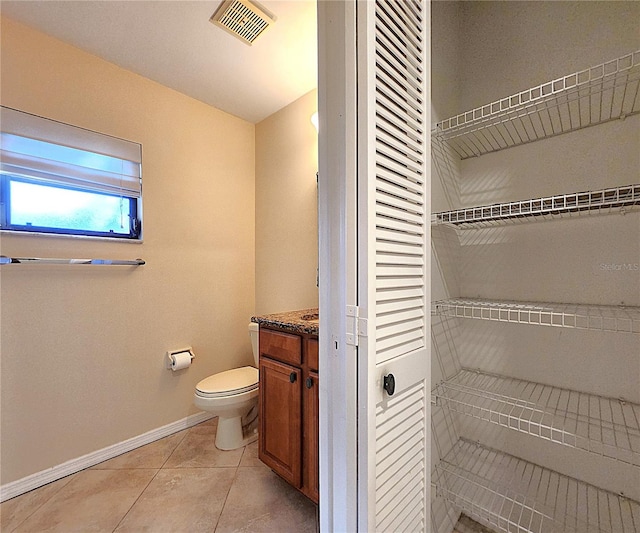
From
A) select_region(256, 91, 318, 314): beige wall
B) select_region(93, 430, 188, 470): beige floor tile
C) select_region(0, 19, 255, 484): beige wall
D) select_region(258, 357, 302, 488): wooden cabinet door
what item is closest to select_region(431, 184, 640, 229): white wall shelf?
select_region(258, 357, 302, 488): wooden cabinet door

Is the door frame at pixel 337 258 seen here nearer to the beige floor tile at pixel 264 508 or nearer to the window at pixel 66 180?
the beige floor tile at pixel 264 508

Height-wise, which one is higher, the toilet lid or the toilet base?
the toilet lid

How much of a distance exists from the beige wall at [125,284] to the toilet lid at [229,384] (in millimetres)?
372

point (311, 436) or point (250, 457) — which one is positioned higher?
point (311, 436)

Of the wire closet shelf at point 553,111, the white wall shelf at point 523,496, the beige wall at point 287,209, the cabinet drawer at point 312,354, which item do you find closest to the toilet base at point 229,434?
the beige wall at point 287,209

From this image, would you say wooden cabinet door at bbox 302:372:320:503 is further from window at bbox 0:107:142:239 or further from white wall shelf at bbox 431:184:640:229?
window at bbox 0:107:142:239

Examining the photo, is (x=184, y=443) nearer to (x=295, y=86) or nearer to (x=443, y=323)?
(x=443, y=323)

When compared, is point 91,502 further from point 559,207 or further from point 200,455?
point 559,207

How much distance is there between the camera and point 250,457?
73.4 inches

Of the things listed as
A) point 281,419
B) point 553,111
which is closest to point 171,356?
point 281,419

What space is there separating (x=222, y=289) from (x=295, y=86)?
1.61 metres

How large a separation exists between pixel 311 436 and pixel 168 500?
855 millimetres

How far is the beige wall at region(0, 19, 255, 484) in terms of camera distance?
5.31ft

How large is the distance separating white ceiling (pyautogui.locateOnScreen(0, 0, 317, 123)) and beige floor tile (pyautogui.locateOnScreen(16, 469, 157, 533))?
2453 mm
